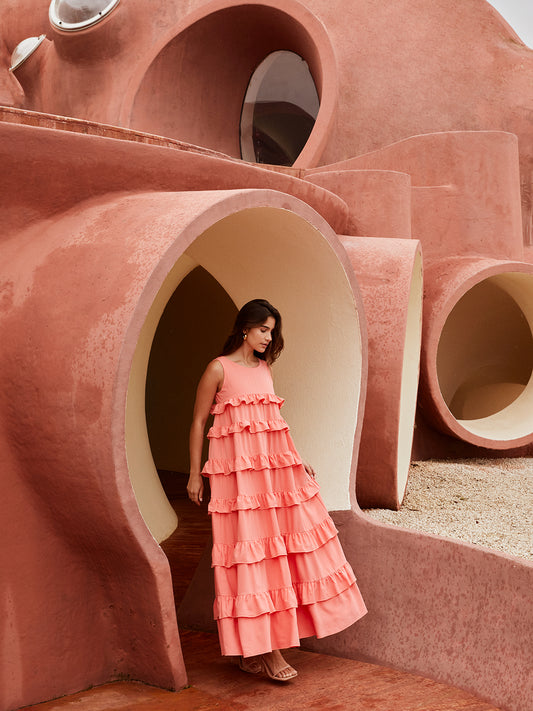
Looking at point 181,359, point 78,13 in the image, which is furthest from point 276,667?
point 78,13

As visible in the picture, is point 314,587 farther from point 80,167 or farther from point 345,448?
point 80,167

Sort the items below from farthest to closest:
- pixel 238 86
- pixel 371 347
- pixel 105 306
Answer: pixel 238 86, pixel 371 347, pixel 105 306

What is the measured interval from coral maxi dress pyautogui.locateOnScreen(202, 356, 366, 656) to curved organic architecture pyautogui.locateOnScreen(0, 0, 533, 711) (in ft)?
1.04

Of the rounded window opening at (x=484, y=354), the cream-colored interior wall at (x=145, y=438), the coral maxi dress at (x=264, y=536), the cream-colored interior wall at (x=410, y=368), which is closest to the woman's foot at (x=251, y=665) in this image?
the coral maxi dress at (x=264, y=536)

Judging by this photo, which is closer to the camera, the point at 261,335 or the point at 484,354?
the point at 261,335

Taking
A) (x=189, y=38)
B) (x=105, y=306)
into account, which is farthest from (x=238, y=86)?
(x=105, y=306)

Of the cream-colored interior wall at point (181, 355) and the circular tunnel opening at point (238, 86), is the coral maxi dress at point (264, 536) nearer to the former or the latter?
the cream-colored interior wall at point (181, 355)

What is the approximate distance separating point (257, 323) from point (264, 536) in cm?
92

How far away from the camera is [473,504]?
5.19m

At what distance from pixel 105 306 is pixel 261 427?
0.93 meters

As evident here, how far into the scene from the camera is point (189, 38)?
9758mm

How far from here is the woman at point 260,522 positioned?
330 cm

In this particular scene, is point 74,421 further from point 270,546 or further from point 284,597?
point 284,597

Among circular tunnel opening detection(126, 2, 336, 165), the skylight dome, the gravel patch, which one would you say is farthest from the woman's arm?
the skylight dome
